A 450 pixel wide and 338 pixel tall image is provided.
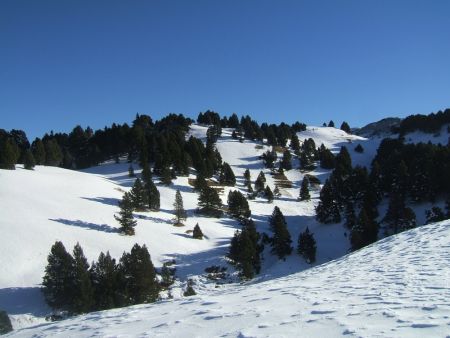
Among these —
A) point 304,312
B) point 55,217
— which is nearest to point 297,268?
point 55,217

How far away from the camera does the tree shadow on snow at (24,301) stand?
120 feet

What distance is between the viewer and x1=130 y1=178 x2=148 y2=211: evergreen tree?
6456cm

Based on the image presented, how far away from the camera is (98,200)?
6588cm

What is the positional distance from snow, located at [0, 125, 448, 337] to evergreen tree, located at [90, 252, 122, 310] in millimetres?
5050

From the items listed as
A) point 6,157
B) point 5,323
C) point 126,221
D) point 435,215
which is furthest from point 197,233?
point 6,157

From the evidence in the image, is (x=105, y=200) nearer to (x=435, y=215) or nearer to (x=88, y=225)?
(x=88, y=225)

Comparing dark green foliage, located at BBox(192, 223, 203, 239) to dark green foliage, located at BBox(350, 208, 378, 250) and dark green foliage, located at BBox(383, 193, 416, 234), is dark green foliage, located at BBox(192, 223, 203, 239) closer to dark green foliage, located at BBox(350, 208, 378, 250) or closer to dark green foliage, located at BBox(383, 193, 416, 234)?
dark green foliage, located at BBox(350, 208, 378, 250)

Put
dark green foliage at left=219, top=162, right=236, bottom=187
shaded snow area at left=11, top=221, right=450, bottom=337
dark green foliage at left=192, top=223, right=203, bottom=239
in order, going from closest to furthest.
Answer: shaded snow area at left=11, top=221, right=450, bottom=337 → dark green foliage at left=192, top=223, right=203, bottom=239 → dark green foliage at left=219, top=162, right=236, bottom=187

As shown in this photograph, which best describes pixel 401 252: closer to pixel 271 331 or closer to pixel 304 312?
pixel 304 312

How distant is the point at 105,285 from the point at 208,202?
3461 cm

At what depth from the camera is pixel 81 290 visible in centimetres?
3638

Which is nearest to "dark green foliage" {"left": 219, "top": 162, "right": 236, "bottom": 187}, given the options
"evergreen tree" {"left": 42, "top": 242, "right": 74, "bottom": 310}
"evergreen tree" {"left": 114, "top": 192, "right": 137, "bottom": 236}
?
"evergreen tree" {"left": 114, "top": 192, "right": 137, "bottom": 236}

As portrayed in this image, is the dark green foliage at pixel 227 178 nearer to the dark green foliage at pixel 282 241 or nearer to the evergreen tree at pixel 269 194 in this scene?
the evergreen tree at pixel 269 194

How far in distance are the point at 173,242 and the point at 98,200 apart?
18.0 metres
